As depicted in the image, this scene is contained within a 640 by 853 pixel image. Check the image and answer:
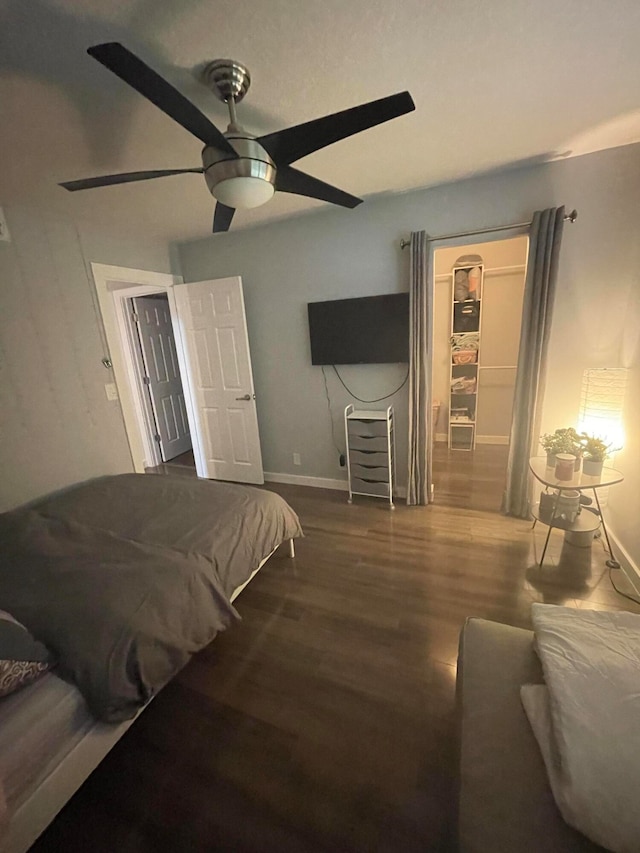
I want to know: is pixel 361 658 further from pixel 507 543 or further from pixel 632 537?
pixel 632 537

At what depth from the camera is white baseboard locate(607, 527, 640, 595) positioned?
197cm

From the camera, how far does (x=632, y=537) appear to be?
209 cm

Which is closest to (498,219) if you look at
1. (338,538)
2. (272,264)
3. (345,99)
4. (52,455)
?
(345,99)

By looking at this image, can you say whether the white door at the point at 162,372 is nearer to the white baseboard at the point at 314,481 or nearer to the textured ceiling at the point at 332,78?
the white baseboard at the point at 314,481

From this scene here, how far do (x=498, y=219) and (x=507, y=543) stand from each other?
2351 millimetres

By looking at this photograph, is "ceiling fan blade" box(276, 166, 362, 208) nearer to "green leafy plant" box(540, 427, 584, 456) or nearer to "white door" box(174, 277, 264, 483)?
"white door" box(174, 277, 264, 483)

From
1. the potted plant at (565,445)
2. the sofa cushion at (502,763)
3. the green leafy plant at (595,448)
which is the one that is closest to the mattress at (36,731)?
the sofa cushion at (502,763)

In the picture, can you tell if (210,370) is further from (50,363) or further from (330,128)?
(330,128)

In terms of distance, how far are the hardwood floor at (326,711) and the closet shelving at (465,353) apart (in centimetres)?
205

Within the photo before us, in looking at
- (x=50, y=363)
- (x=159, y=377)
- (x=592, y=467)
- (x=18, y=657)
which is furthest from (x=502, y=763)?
(x=159, y=377)

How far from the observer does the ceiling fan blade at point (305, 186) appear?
4.95ft

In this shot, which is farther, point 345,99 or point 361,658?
point 361,658

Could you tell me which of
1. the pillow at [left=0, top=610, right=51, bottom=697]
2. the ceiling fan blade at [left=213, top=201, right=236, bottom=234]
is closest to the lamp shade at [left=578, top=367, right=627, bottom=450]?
the ceiling fan blade at [left=213, top=201, right=236, bottom=234]

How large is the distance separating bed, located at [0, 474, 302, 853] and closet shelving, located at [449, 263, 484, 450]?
3.14 meters
